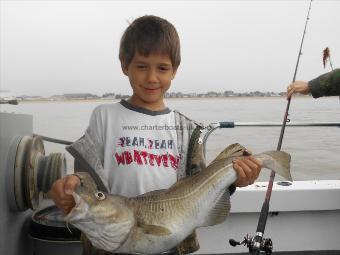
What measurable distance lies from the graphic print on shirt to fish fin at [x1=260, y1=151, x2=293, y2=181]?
455mm

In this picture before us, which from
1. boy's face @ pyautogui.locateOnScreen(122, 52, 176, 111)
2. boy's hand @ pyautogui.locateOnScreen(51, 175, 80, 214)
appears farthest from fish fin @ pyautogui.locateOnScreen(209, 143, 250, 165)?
boy's hand @ pyautogui.locateOnScreen(51, 175, 80, 214)

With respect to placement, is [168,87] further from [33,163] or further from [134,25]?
[33,163]

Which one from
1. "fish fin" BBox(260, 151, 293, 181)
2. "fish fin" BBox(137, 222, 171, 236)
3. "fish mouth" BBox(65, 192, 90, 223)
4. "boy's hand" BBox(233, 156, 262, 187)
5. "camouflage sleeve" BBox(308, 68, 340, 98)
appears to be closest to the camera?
"fish mouth" BBox(65, 192, 90, 223)

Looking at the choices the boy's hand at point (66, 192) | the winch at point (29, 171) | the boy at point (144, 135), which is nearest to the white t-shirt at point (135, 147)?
the boy at point (144, 135)

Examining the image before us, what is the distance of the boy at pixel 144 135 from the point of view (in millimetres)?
1917

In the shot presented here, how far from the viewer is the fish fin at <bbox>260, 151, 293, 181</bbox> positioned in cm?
199

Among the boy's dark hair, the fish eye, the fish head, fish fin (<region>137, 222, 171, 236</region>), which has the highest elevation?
the boy's dark hair

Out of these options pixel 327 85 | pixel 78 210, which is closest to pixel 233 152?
pixel 78 210

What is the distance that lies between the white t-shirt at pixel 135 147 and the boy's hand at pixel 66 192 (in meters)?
0.33

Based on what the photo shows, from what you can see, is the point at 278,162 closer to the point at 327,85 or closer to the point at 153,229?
the point at 153,229

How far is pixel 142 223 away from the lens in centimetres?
172

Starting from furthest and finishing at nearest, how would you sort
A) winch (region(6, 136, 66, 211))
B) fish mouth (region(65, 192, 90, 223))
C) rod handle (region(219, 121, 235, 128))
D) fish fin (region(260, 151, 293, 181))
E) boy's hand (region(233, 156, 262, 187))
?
rod handle (region(219, 121, 235, 128)), winch (region(6, 136, 66, 211)), fish fin (region(260, 151, 293, 181)), boy's hand (region(233, 156, 262, 187)), fish mouth (region(65, 192, 90, 223))

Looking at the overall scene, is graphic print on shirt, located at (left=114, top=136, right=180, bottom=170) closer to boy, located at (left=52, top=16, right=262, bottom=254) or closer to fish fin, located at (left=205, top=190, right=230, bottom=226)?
boy, located at (left=52, top=16, right=262, bottom=254)

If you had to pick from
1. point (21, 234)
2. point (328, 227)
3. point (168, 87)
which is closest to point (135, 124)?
point (168, 87)
